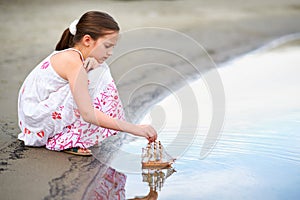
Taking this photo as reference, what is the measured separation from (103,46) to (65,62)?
0.65ft

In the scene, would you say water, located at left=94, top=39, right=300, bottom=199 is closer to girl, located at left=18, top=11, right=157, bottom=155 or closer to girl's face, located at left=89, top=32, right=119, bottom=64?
girl, located at left=18, top=11, right=157, bottom=155

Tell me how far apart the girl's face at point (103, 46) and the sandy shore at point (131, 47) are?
498 mm

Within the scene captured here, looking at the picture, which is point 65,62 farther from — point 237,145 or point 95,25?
point 237,145

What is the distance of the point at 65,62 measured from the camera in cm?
293

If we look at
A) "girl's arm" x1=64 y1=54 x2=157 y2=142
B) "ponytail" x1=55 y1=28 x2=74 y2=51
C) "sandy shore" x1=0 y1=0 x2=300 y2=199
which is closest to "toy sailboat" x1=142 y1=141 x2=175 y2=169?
"girl's arm" x1=64 y1=54 x2=157 y2=142

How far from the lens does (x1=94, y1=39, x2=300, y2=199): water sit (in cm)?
266

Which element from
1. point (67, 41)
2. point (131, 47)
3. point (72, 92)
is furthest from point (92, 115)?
point (131, 47)

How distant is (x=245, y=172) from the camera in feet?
9.33

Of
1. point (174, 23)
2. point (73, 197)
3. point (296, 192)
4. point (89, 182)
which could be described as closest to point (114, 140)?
point (89, 182)

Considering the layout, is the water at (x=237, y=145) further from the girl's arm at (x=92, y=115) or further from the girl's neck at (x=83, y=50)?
the girl's neck at (x=83, y=50)

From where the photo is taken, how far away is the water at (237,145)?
2.66 metres

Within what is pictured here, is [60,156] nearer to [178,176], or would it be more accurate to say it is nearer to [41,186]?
[41,186]

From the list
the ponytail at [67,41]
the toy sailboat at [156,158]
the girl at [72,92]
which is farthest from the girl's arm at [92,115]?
the ponytail at [67,41]

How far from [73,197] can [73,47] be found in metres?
0.86
